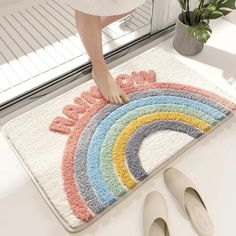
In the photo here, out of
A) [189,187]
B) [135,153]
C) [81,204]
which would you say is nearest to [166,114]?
[135,153]

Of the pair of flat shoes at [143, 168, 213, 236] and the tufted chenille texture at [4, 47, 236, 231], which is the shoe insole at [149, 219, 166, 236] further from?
the tufted chenille texture at [4, 47, 236, 231]

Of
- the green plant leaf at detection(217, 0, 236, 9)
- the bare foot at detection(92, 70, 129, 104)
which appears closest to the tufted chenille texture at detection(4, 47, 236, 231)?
the bare foot at detection(92, 70, 129, 104)

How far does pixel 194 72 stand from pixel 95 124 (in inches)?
18.6

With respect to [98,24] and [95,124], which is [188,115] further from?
[98,24]

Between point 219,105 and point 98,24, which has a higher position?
point 98,24

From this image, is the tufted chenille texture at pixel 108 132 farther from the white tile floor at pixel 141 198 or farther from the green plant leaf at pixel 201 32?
the green plant leaf at pixel 201 32

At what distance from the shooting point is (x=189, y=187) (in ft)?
3.19

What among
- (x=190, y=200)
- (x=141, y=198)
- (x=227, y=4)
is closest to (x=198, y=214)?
(x=190, y=200)

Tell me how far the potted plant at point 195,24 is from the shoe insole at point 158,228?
0.70m

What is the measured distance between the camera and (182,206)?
962mm

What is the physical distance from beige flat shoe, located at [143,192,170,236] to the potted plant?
0.65 m

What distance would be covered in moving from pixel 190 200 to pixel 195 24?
0.71 metres

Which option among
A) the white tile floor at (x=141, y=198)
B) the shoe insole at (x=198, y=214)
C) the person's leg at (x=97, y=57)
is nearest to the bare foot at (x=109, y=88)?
the person's leg at (x=97, y=57)

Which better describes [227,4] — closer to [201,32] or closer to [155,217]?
[201,32]
